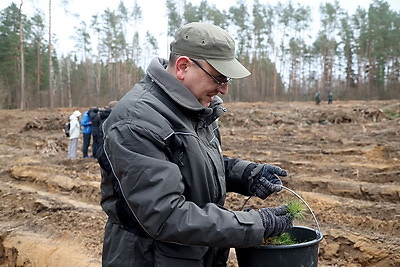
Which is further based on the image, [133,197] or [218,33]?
[218,33]

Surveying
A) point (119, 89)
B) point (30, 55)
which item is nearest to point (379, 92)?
point (119, 89)

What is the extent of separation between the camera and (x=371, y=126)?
54.7 ft

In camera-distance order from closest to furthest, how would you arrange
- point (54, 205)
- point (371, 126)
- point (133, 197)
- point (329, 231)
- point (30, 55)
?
point (133, 197) → point (329, 231) → point (54, 205) → point (371, 126) → point (30, 55)

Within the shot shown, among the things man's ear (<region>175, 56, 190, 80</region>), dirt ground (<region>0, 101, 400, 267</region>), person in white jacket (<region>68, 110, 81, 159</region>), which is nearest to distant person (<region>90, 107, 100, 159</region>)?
person in white jacket (<region>68, 110, 81, 159</region>)

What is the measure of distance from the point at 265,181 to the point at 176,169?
0.77 meters

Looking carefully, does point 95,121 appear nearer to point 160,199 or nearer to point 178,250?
point 178,250

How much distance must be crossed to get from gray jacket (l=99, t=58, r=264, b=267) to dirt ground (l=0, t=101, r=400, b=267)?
3.24 meters

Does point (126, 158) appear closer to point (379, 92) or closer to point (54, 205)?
point (54, 205)

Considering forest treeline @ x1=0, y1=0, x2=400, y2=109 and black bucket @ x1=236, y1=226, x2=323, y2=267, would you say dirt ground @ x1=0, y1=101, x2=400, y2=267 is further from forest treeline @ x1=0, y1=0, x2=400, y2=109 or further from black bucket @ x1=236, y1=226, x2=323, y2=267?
forest treeline @ x1=0, y1=0, x2=400, y2=109

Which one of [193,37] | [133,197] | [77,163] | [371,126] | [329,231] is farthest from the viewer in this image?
[371,126]

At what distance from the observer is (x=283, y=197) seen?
22.1 feet

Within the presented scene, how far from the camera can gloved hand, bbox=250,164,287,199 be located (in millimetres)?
2240

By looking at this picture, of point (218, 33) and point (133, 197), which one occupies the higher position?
point (218, 33)

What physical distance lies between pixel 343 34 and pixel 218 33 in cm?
4295
